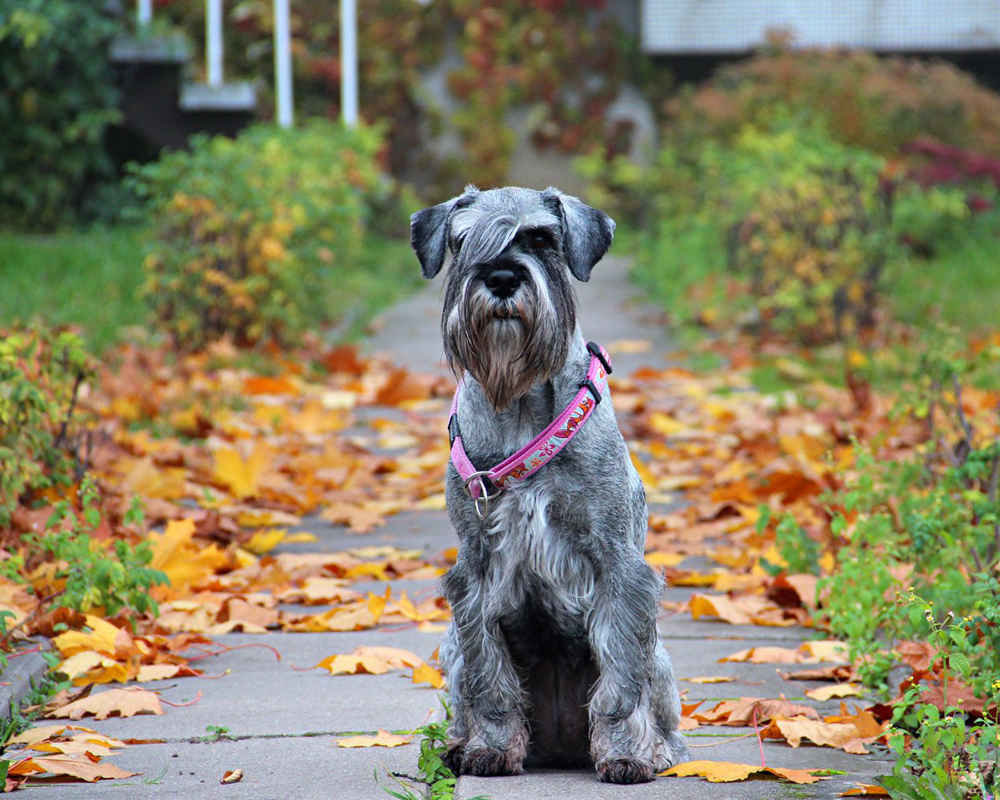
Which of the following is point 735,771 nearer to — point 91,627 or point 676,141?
point 91,627

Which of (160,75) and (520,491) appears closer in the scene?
(520,491)

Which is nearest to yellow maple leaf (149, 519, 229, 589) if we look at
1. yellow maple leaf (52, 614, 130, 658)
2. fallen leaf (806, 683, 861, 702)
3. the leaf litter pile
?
the leaf litter pile

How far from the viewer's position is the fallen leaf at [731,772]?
141 inches

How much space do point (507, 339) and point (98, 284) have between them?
926 cm

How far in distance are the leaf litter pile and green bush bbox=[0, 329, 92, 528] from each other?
0.56ft

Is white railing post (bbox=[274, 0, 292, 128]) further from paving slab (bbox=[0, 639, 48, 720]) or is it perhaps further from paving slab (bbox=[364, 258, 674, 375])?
paving slab (bbox=[0, 639, 48, 720])

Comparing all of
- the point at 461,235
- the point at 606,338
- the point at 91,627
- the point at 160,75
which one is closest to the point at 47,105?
the point at 160,75

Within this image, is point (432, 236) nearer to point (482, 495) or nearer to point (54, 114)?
point (482, 495)

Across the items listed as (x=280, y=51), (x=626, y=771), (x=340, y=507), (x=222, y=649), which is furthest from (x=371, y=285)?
(x=626, y=771)

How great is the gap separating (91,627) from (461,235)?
77.7 inches

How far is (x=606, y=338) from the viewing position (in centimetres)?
1201

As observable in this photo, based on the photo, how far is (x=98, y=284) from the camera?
39.8 ft

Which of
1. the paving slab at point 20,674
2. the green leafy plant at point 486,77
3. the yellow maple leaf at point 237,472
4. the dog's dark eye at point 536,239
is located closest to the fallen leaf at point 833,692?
the dog's dark eye at point 536,239

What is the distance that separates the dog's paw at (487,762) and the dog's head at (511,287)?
0.89 metres
